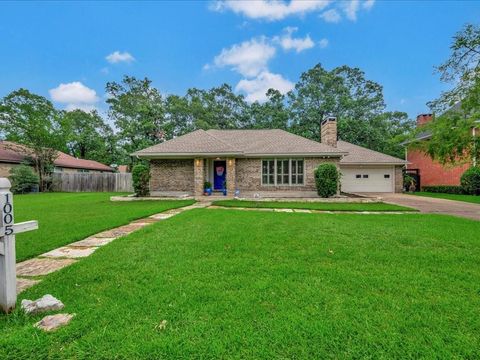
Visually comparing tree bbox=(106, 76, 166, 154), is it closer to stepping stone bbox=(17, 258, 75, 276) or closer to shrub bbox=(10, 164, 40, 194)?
shrub bbox=(10, 164, 40, 194)

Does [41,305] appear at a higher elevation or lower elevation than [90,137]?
lower

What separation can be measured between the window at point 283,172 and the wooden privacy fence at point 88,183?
1307 centimetres

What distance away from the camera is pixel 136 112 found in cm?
2708

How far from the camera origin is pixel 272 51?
21938 mm

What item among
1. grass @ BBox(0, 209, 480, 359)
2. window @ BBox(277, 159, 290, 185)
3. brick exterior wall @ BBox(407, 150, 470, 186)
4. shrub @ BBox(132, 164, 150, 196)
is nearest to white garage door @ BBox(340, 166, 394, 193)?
brick exterior wall @ BBox(407, 150, 470, 186)

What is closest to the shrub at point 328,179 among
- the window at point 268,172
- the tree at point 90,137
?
the window at point 268,172

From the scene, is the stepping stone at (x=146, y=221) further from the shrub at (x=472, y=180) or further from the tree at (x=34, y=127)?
the tree at (x=34, y=127)

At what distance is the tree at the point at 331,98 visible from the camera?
28.5m

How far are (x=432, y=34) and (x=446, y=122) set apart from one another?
10.8 metres

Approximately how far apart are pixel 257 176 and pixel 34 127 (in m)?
20.4

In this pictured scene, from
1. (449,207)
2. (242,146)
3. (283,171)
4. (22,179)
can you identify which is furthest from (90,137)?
(449,207)

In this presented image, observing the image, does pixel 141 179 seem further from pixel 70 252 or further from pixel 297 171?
pixel 70 252

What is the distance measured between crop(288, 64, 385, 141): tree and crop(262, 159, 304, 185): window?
48.4ft

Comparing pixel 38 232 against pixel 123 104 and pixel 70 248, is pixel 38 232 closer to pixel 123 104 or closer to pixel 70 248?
pixel 70 248
